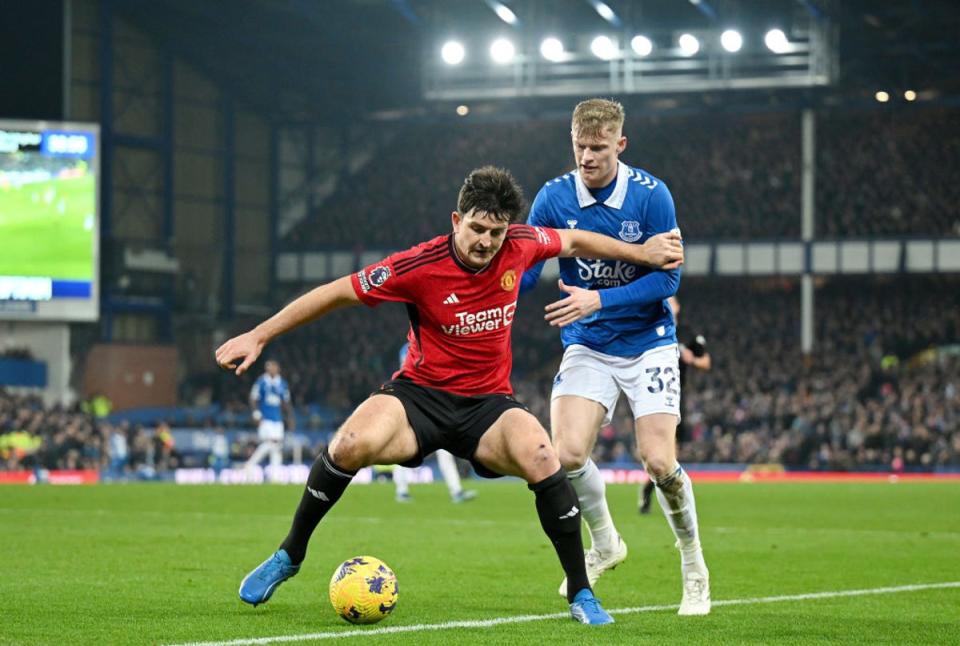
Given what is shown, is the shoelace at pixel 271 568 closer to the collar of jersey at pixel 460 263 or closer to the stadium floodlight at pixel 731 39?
the collar of jersey at pixel 460 263

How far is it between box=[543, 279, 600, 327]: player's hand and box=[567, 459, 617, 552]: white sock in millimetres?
1265

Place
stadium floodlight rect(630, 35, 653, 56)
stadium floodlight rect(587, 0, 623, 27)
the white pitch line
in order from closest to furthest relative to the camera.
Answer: the white pitch line → stadium floodlight rect(587, 0, 623, 27) → stadium floodlight rect(630, 35, 653, 56)

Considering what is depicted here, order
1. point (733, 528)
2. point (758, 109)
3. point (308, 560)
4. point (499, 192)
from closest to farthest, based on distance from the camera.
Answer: point (499, 192) < point (308, 560) < point (733, 528) < point (758, 109)

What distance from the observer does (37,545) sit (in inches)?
484

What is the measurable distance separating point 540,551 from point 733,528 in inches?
156

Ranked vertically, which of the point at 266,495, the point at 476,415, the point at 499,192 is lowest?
the point at 266,495

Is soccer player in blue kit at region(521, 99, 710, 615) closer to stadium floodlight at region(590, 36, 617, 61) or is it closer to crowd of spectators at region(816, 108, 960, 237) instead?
stadium floodlight at region(590, 36, 617, 61)

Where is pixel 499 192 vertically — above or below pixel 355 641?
above

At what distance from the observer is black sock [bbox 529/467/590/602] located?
733 cm

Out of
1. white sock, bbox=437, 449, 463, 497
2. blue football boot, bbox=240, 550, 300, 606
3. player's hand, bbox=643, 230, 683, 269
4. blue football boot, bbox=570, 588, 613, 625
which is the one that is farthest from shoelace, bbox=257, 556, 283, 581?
white sock, bbox=437, 449, 463, 497

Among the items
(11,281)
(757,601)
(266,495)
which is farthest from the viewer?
(11,281)

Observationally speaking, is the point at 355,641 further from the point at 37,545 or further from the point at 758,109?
the point at 758,109

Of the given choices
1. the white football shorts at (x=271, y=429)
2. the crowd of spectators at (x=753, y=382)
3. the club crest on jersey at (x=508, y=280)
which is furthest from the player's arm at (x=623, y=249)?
the crowd of spectators at (x=753, y=382)

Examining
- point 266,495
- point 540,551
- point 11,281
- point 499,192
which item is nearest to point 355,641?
point 499,192
